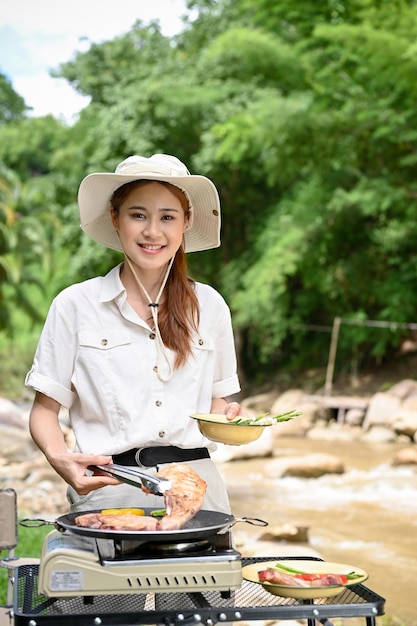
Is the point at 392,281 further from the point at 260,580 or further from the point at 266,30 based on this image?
the point at 260,580

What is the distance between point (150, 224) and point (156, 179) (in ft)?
0.37

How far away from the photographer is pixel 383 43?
14203 millimetres

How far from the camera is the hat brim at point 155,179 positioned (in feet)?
7.77

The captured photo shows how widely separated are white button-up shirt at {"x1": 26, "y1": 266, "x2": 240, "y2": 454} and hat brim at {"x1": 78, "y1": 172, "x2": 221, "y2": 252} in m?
0.23

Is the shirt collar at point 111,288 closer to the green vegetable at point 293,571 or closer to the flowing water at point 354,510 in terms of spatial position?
the green vegetable at point 293,571

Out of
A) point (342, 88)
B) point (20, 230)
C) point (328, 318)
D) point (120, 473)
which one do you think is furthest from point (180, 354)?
point (20, 230)

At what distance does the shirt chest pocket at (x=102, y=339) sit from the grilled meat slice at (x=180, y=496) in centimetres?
39

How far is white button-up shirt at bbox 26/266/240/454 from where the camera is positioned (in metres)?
2.31

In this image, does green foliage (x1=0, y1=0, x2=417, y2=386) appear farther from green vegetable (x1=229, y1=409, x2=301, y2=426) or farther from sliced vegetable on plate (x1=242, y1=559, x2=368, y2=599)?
sliced vegetable on plate (x1=242, y1=559, x2=368, y2=599)

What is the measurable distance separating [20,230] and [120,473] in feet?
68.2

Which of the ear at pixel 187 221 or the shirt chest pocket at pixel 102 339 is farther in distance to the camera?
the ear at pixel 187 221

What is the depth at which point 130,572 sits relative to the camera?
5.95 feet

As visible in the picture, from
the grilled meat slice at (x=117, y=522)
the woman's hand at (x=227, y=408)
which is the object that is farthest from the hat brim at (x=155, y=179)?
the grilled meat slice at (x=117, y=522)

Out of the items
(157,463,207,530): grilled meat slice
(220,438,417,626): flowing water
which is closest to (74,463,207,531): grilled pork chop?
(157,463,207,530): grilled meat slice
